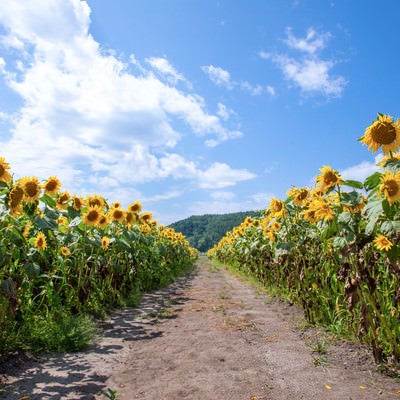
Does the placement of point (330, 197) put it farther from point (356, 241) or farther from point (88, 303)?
point (88, 303)

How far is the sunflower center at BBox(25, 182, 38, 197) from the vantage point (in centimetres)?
414

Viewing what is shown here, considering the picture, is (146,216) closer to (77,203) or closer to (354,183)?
(77,203)

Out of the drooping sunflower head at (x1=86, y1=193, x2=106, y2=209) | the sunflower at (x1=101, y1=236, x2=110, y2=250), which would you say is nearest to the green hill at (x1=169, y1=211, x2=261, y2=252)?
the sunflower at (x1=101, y1=236, x2=110, y2=250)

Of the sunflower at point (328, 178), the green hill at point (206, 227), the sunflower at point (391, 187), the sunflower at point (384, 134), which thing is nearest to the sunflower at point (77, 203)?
the sunflower at point (328, 178)

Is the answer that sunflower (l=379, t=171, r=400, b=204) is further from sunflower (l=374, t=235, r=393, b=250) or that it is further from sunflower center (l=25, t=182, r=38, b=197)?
sunflower center (l=25, t=182, r=38, b=197)

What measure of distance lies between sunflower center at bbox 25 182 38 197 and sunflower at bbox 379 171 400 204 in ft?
11.4

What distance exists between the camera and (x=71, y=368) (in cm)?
→ 351

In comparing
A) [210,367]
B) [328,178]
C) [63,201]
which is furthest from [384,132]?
[63,201]

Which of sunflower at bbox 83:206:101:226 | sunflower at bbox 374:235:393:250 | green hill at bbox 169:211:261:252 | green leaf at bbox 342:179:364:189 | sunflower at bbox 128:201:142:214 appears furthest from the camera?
green hill at bbox 169:211:261:252

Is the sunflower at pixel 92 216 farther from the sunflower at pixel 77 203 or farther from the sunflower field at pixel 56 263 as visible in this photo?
the sunflower at pixel 77 203

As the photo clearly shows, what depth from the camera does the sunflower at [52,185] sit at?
5133 millimetres

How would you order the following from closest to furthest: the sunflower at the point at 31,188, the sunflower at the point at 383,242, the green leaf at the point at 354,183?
the sunflower at the point at 383,242, the green leaf at the point at 354,183, the sunflower at the point at 31,188

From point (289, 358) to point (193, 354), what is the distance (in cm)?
96

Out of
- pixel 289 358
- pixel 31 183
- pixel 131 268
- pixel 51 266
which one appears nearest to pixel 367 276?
pixel 289 358
